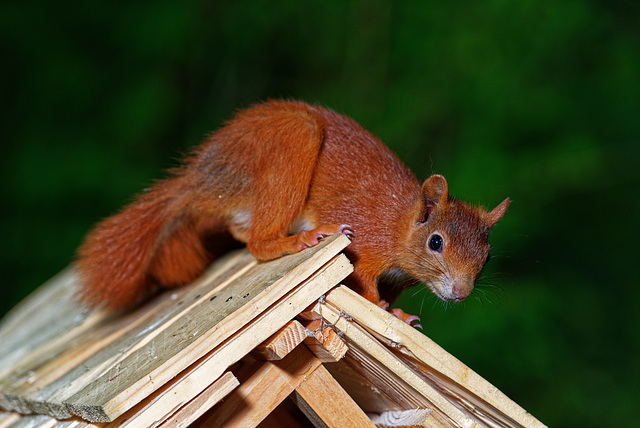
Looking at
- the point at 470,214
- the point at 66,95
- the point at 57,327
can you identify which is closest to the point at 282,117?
the point at 470,214

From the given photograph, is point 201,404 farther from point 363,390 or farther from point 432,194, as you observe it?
point 432,194

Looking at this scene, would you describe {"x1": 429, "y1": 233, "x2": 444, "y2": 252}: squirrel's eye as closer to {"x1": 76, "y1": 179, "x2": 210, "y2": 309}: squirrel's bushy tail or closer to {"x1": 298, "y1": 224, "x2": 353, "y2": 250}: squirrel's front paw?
{"x1": 298, "y1": 224, "x2": 353, "y2": 250}: squirrel's front paw

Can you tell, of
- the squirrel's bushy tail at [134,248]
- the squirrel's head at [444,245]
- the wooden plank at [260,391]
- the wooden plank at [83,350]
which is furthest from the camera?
the squirrel's bushy tail at [134,248]

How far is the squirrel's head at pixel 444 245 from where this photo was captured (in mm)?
2084

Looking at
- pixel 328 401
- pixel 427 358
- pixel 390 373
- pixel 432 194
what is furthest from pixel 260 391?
pixel 432 194

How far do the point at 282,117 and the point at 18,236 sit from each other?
395cm

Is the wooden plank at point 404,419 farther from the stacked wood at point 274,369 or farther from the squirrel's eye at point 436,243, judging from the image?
the squirrel's eye at point 436,243

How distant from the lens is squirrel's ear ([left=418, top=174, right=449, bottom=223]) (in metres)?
2.06

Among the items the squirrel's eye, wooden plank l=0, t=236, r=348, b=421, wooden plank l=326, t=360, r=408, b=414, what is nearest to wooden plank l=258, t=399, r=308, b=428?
wooden plank l=326, t=360, r=408, b=414

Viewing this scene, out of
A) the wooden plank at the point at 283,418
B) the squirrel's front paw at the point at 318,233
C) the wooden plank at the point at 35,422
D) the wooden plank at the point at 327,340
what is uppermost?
the wooden plank at the point at 35,422

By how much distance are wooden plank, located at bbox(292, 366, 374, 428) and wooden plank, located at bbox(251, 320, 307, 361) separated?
0.74 feet

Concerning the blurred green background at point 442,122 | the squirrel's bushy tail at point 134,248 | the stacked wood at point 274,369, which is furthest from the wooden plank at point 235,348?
the blurred green background at point 442,122

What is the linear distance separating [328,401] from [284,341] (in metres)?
0.31

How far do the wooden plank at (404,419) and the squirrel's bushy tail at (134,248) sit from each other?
1.12 meters
